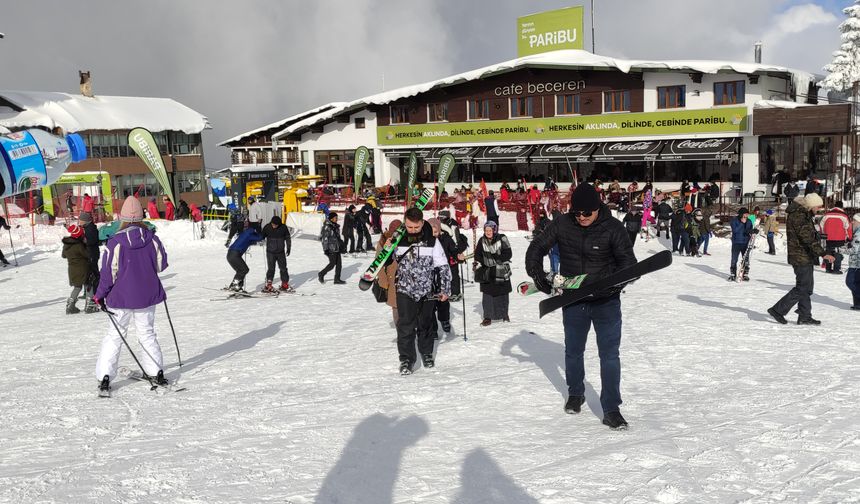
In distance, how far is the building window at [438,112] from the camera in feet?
123

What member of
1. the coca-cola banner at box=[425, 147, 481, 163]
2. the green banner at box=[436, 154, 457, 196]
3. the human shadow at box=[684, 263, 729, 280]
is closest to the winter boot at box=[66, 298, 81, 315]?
the human shadow at box=[684, 263, 729, 280]

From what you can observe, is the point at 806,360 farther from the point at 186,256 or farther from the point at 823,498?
the point at 186,256

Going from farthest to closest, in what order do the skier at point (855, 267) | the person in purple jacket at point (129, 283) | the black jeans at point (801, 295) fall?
the skier at point (855, 267)
the black jeans at point (801, 295)
the person in purple jacket at point (129, 283)

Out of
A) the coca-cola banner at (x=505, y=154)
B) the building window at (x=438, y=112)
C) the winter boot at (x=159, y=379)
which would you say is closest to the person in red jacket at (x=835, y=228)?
the winter boot at (x=159, y=379)

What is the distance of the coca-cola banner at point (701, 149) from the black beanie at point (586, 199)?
27234 mm

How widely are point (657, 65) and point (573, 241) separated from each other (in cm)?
2809

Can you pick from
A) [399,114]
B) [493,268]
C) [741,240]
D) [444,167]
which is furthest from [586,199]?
[399,114]

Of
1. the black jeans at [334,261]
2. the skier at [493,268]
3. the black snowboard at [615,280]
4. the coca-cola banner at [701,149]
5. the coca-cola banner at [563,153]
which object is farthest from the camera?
the coca-cola banner at [563,153]

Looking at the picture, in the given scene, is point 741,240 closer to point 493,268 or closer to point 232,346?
point 493,268

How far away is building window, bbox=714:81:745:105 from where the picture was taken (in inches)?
1145

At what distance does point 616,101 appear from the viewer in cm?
3231

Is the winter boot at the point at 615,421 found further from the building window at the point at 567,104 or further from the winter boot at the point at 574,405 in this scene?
the building window at the point at 567,104

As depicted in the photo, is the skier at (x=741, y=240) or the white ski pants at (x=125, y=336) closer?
the white ski pants at (x=125, y=336)

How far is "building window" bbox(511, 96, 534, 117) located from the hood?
3072 centimetres
